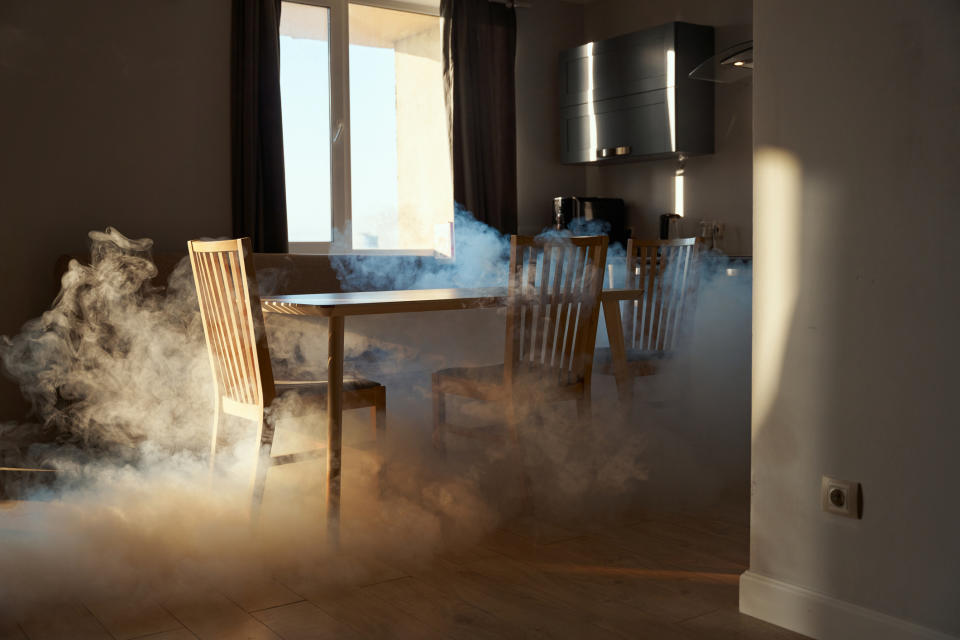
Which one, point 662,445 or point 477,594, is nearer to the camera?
point 477,594

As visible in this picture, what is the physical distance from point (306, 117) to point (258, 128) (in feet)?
1.49

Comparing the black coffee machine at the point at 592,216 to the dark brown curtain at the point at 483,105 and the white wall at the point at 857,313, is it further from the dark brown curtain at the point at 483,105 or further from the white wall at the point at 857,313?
the white wall at the point at 857,313

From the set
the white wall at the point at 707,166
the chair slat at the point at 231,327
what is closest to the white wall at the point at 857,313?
the chair slat at the point at 231,327

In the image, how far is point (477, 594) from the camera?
2.14m

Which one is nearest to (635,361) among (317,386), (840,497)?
(317,386)

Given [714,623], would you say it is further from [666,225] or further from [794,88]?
[666,225]

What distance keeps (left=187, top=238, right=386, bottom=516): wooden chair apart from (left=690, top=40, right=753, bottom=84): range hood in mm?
1834

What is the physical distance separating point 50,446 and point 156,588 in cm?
182

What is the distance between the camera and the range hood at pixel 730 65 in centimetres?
326

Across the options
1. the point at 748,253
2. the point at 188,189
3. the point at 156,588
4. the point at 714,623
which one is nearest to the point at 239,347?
the point at 156,588

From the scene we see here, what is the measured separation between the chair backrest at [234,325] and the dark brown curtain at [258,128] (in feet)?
6.64

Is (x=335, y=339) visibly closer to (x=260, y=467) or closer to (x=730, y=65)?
(x=260, y=467)

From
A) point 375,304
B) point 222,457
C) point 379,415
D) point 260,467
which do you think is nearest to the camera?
point 260,467

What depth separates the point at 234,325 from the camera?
101 inches
